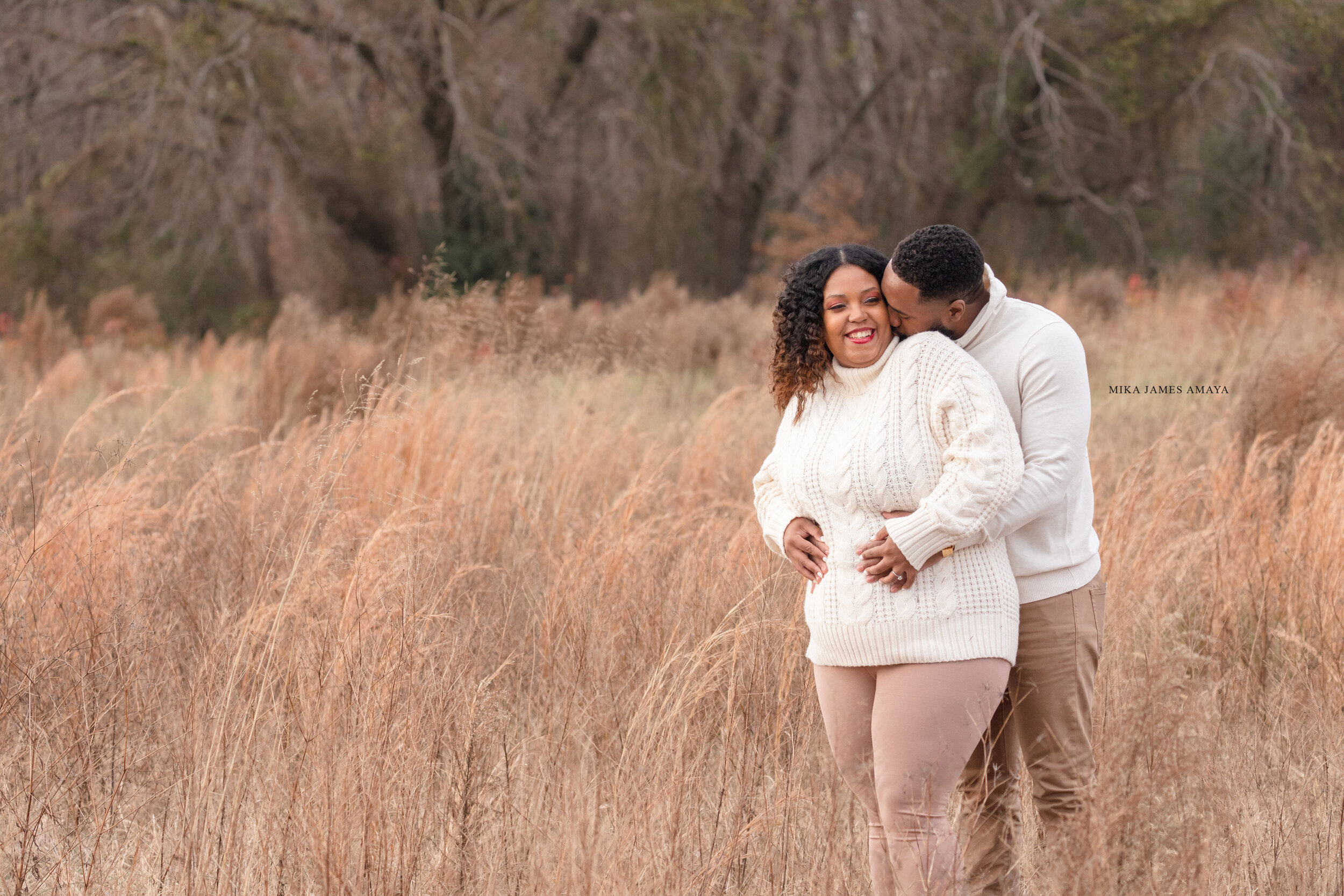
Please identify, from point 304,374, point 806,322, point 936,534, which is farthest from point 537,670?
point 304,374

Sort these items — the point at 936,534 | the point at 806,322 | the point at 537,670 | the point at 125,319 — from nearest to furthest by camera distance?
the point at 936,534
the point at 806,322
the point at 537,670
the point at 125,319

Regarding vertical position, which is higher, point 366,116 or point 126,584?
point 366,116

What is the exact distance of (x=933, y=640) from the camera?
201 centimetres

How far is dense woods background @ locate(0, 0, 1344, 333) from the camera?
13.9 metres

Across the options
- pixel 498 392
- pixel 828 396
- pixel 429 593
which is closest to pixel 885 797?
pixel 828 396

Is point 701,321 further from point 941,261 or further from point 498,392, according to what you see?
point 941,261

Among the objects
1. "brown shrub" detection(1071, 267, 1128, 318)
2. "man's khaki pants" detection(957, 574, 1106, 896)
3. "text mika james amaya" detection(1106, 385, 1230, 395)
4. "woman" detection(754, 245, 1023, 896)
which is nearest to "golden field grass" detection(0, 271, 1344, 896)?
"man's khaki pants" detection(957, 574, 1106, 896)

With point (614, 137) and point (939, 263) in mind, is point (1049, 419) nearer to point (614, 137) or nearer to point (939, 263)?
point (939, 263)

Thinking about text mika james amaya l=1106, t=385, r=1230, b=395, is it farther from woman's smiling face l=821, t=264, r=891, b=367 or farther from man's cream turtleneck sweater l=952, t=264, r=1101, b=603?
woman's smiling face l=821, t=264, r=891, b=367

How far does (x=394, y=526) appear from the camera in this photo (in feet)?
10.7

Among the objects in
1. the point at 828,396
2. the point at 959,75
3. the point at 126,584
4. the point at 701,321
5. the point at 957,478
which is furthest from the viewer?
the point at 959,75

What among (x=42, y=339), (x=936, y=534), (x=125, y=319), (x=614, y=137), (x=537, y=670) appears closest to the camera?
(x=936, y=534)

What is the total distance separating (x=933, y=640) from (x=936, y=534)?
0.19m

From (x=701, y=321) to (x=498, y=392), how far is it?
470cm
